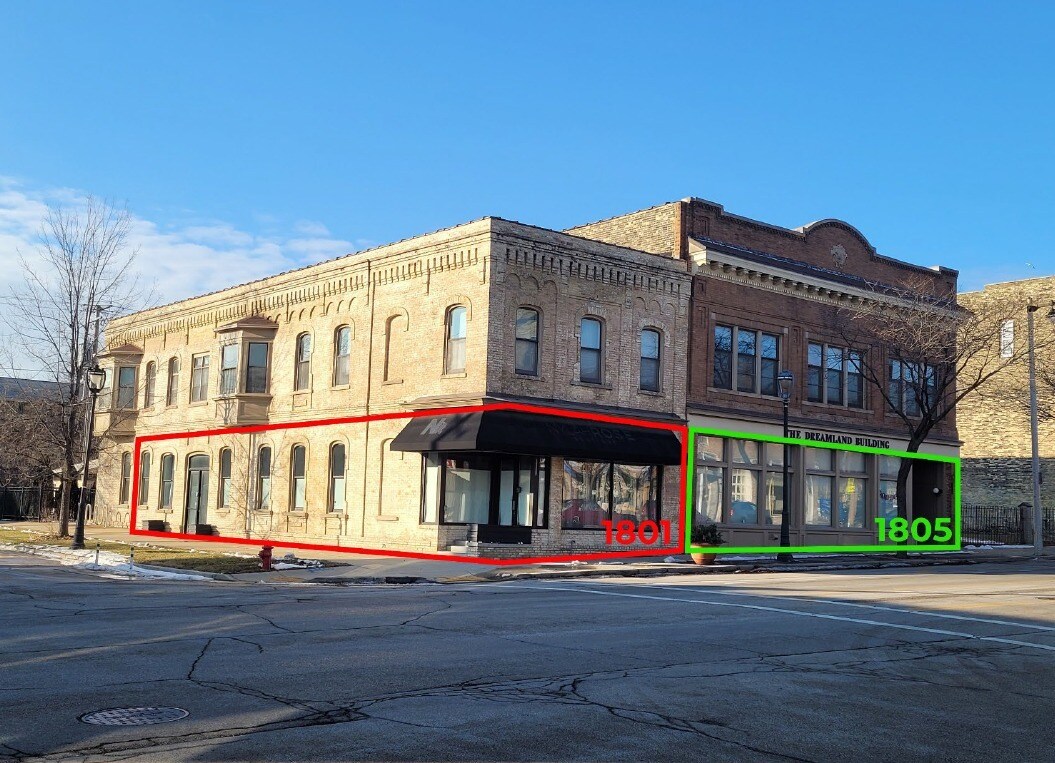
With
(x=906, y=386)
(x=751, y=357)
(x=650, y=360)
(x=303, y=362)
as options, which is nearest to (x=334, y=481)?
(x=303, y=362)

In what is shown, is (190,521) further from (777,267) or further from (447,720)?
(447,720)

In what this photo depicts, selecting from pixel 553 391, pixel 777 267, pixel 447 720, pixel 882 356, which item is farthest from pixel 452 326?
pixel 447 720

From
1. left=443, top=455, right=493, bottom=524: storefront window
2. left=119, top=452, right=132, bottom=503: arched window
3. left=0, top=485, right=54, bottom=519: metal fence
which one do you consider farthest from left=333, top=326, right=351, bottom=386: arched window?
left=0, top=485, right=54, bottom=519: metal fence

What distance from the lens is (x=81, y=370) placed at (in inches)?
1350

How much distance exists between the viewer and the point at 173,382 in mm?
41281

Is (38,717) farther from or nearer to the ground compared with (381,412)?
nearer to the ground

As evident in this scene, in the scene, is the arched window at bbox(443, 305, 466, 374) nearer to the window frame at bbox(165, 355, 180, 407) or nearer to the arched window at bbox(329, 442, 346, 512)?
the arched window at bbox(329, 442, 346, 512)

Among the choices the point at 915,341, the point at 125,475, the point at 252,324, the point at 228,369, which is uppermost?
the point at 915,341

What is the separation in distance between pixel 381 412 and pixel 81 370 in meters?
10.8

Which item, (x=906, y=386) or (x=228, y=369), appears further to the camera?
(x=906, y=386)

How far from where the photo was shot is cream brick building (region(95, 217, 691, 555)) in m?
28.3

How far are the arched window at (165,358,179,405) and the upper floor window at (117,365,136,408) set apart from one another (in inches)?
112

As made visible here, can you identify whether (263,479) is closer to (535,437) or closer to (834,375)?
(535,437)

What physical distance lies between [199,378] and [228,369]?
10.5ft
